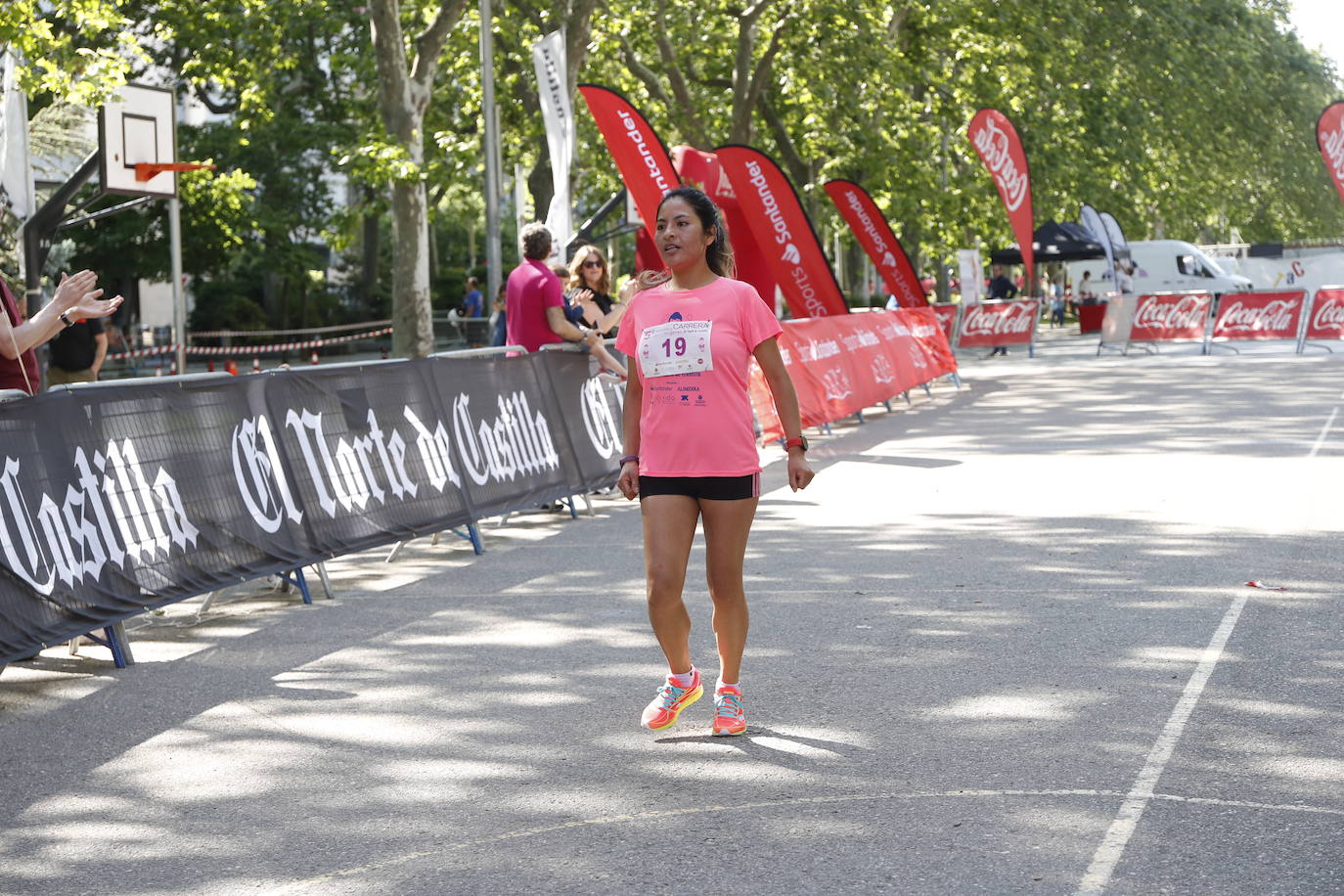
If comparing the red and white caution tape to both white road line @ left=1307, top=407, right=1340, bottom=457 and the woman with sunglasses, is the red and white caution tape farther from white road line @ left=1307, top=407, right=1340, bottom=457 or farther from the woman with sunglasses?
white road line @ left=1307, top=407, right=1340, bottom=457

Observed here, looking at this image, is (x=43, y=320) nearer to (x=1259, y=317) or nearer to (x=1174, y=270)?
(x=1259, y=317)

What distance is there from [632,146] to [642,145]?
0.11 metres

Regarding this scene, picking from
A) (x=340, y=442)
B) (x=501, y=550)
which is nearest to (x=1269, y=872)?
(x=340, y=442)

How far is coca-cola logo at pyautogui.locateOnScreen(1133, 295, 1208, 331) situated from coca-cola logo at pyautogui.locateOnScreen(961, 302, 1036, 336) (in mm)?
2468

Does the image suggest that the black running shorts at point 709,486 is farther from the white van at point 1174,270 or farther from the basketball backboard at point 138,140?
the white van at point 1174,270

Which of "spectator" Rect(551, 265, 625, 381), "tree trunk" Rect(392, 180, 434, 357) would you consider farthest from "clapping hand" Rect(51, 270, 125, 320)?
"tree trunk" Rect(392, 180, 434, 357)

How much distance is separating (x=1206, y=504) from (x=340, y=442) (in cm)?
595

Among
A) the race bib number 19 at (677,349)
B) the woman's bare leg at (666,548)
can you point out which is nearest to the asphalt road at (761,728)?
the woman's bare leg at (666,548)

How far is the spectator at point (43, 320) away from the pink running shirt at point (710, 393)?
93.2 inches

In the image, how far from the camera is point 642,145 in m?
19.9

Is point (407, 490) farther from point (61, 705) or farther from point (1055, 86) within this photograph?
point (1055, 86)

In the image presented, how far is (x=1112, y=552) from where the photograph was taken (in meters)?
10.2

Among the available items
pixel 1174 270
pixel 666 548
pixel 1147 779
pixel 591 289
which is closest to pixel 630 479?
pixel 666 548

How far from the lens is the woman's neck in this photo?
6.29 meters
